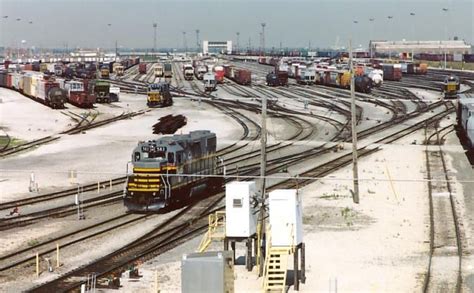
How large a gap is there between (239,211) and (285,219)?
1.88 m

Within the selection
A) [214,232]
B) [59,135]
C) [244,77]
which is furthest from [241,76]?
[214,232]

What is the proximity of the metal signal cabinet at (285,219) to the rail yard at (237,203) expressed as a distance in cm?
5

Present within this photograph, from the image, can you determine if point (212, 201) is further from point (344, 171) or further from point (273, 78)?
point (273, 78)

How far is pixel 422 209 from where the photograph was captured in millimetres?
37344

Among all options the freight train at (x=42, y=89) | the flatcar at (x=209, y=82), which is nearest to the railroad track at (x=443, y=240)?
the freight train at (x=42, y=89)

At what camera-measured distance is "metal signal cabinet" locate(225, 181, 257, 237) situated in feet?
85.3

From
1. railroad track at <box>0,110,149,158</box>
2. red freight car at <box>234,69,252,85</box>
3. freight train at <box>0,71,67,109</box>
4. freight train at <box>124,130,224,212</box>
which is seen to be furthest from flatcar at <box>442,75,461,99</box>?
freight train at <box>124,130,224,212</box>

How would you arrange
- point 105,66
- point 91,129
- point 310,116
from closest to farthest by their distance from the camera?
point 91,129, point 310,116, point 105,66

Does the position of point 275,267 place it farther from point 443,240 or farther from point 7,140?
point 7,140

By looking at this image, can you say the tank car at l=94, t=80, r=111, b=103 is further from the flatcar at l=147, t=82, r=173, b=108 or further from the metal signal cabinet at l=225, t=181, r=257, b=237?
the metal signal cabinet at l=225, t=181, r=257, b=237

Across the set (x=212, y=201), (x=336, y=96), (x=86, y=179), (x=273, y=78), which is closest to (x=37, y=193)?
(x=86, y=179)

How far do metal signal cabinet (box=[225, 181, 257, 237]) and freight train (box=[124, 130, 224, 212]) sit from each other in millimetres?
8876

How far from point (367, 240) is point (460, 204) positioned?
963 centimetres

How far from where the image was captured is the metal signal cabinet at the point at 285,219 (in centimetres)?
2484
